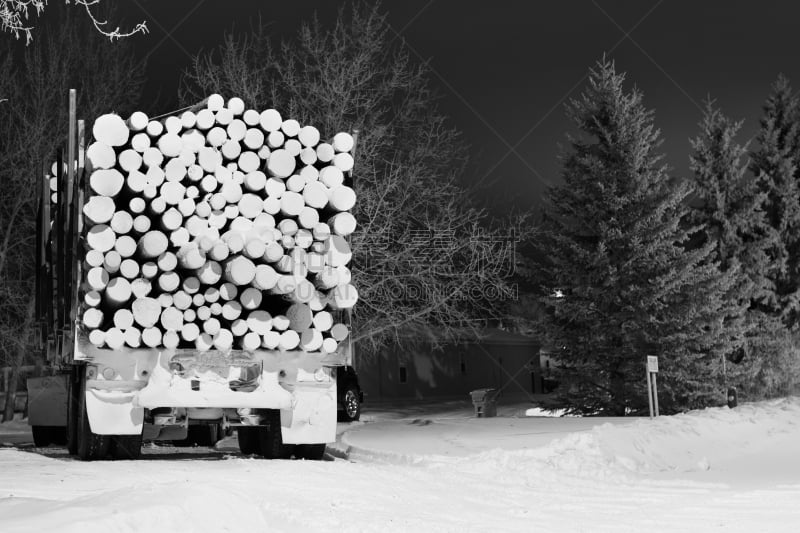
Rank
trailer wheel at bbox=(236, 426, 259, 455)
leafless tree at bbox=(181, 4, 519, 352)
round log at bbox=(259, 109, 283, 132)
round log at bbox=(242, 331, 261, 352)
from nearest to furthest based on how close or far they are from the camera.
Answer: round log at bbox=(242, 331, 261, 352) < round log at bbox=(259, 109, 283, 132) < trailer wheel at bbox=(236, 426, 259, 455) < leafless tree at bbox=(181, 4, 519, 352)

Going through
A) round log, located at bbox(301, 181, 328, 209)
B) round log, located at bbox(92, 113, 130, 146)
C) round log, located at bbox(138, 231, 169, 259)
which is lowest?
round log, located at bbox(138, 231, 169, 259)

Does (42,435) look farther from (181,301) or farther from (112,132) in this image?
(112,132)

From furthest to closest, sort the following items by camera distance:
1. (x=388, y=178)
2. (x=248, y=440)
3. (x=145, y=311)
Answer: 1. (x=388, y=178)
2. (x=248, y=440)
3. (x=145, y=311)

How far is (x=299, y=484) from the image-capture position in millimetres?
8742

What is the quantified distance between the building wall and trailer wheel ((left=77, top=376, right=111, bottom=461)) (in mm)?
31066

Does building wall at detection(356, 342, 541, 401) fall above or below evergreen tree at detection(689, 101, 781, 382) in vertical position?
below

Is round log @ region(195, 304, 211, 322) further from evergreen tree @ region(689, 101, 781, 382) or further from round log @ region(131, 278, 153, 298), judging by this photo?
evergreen tree @ region(689, 101, 781, 382)

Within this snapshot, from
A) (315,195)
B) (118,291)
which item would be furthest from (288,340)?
(118,291)

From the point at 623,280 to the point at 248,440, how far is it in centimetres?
1425

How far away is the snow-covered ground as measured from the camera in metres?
6.64

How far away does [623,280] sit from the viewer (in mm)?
24703

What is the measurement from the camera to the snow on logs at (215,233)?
10.2m

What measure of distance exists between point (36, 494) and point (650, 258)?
19.4 metres

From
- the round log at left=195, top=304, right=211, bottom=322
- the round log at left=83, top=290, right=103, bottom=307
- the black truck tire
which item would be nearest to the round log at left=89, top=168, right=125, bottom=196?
the round log at left=83, top=290, right=103, bottom=307
